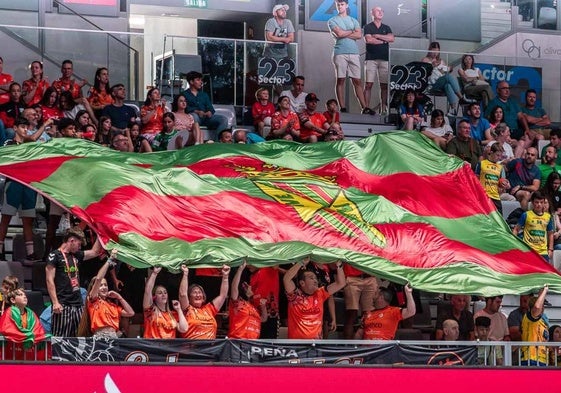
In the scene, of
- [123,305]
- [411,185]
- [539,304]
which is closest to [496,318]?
[539,304]

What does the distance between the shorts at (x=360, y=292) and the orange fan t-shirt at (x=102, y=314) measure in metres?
3.37

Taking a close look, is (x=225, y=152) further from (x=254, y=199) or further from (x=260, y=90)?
(x=260, y=90)

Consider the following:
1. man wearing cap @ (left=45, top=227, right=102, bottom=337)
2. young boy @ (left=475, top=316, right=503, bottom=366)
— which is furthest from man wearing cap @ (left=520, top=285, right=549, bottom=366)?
man wearing cap @ (left=45, top=227, right=102, bottom=337)

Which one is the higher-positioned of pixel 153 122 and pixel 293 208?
pixel 153 122

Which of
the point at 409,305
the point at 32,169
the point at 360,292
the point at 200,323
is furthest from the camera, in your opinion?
the point at 360,292

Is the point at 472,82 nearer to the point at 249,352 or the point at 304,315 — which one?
the point at 304,315

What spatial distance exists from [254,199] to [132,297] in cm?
198

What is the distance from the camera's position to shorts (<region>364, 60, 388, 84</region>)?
83.1ft

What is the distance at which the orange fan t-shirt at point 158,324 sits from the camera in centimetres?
1680

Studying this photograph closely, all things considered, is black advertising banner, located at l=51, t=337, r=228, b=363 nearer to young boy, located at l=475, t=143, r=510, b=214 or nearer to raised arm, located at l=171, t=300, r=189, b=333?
raised arm, located at l=171, t=300, r=189, b=333

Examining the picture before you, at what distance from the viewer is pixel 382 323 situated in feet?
59.5

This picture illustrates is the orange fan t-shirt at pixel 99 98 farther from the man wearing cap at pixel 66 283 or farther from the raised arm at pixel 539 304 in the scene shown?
the raised arm at pixel 539 304

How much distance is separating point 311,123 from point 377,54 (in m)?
2.77

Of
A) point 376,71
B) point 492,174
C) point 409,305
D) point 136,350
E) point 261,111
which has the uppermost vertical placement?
point 376,71
